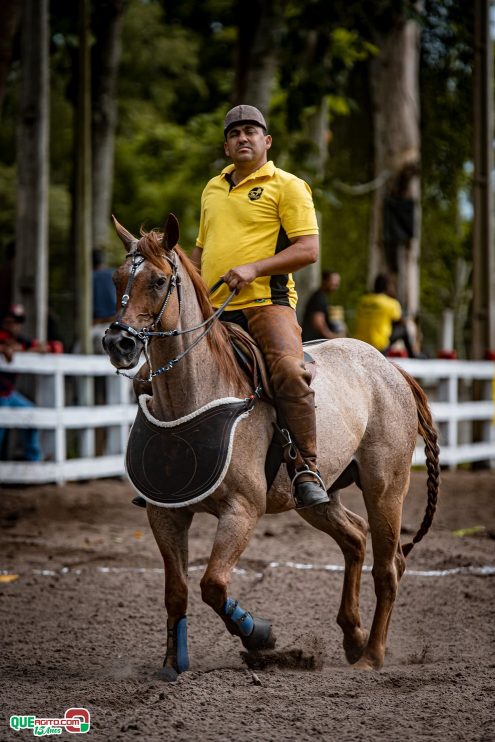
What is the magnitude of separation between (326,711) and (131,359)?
179cm

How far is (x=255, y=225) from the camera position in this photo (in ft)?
20.0

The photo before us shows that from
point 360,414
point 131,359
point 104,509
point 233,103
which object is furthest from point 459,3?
point 131,359

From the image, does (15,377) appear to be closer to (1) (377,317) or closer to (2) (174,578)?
(1) (377,317)

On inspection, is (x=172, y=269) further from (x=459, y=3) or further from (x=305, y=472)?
(x=459, y=3)

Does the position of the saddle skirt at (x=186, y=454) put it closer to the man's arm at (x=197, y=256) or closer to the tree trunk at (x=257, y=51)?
the man's arm at (x=197, y=256)

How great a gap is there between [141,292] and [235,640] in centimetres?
249

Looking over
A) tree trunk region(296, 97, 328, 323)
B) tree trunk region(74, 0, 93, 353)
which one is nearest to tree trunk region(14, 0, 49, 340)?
tree trunk region(74, 0, 93, 353)

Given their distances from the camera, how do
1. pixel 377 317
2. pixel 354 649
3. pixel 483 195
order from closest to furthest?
pixel 354 649, pixel 377 317, pixel 483 195

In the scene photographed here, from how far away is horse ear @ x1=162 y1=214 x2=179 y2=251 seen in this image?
18.0 feet

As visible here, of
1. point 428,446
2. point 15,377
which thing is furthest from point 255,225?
point 15,377

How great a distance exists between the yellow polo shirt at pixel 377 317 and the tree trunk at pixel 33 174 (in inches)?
177

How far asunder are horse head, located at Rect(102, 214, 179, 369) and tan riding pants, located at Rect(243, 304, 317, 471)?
2.15ft

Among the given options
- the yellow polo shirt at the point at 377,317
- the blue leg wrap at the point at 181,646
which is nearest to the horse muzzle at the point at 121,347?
the blue leg wrap at the point at 181,646

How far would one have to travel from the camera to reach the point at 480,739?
464 cm
